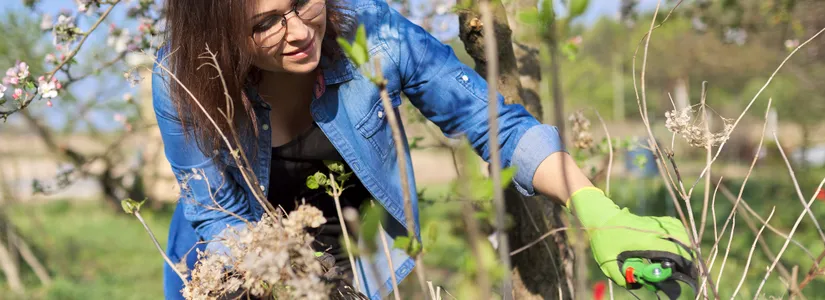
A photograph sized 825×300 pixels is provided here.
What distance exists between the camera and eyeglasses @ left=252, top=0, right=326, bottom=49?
133 cm

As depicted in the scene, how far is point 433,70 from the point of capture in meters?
1.47

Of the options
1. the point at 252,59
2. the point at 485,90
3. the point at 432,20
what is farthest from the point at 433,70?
the point at 432,20

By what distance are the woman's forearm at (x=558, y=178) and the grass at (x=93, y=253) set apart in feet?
12.9

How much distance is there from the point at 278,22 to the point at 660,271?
0.80m

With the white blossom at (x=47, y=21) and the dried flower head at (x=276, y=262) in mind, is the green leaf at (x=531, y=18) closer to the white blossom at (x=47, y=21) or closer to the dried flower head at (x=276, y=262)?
the dried flower head at (x=276, y=262)

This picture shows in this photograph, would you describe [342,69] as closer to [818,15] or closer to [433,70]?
[433,70]

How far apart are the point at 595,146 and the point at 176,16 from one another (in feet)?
4.76

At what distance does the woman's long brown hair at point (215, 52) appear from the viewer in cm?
137

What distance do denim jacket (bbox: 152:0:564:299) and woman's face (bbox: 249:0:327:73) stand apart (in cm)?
15

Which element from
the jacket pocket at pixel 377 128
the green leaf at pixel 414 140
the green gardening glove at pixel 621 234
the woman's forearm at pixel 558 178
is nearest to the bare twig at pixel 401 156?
the green gardening glove at pixel 621 234

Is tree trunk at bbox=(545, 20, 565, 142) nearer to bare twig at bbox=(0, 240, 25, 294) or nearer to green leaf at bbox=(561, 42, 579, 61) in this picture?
green leaf at bbox=(561, 42, 579, 61)

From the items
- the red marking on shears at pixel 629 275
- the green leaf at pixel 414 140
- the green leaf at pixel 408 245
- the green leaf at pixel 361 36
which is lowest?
the green leaf at pixel 414 140

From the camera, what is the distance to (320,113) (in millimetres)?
1604

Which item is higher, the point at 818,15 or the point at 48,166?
the point at 818,15
